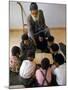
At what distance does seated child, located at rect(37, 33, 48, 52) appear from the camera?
6.00 ft

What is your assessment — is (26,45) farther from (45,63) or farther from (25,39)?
(45,63)

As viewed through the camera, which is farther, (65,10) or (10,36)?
(65,10)

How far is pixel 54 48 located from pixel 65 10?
0.37 meters

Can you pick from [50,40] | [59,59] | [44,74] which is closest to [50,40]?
[50,40]

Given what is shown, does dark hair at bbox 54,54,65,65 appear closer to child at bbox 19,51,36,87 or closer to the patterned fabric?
child at bbox 19,51,36,87

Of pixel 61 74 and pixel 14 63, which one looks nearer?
pixel 14 63

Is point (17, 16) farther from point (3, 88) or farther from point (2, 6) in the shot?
point (3, 88)

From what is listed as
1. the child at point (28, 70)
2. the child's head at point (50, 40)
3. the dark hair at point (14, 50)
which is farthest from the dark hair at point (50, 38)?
the dark hair at point (14, 50)

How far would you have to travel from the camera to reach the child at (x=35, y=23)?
5.95 feet

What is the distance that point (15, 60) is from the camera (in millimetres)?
1782

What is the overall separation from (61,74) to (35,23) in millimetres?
528

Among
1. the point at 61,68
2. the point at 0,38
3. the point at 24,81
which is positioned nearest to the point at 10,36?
the point at 0,38

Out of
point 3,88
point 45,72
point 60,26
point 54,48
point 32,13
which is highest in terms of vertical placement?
point 32,13

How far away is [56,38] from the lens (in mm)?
1867
